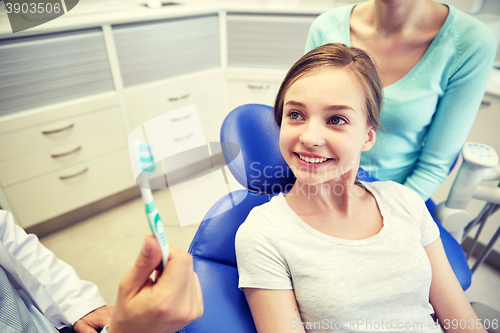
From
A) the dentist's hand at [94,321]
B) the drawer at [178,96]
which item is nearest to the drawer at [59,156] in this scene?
the drawer at [178,96]

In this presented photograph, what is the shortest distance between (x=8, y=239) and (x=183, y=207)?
0.50 m

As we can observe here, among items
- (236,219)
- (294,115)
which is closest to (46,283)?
(236,219)

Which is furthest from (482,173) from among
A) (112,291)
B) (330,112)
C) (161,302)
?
(112,291)

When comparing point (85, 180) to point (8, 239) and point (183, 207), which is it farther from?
point (183, 207)

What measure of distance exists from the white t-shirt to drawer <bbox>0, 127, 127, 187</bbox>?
138 cm

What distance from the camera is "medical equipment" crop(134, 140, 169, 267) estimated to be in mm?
334

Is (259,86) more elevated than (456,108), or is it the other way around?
(456,108)

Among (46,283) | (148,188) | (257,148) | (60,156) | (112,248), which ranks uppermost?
(148,188)

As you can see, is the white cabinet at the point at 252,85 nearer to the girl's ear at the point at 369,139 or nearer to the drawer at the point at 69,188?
the drawer at the point at 69,188

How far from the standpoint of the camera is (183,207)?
2.13 ft

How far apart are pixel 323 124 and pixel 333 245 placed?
294 mm

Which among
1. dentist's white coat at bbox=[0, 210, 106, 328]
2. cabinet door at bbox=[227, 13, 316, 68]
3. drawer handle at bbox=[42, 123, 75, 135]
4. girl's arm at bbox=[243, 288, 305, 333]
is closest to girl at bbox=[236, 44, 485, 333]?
girl's arm at bbox=[243, 288, 305, 333]

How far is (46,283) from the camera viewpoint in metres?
0.84

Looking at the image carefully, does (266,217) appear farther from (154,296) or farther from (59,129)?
(59,129)
